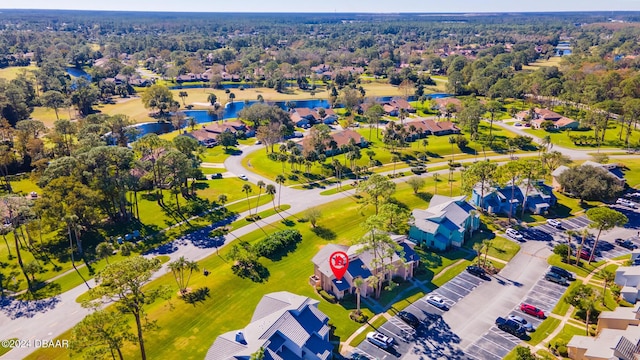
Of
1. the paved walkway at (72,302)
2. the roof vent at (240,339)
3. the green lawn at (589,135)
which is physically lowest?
the paved walkway at (72,302)

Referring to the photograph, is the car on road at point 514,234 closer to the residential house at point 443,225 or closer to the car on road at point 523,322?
the residential house at point 443,225

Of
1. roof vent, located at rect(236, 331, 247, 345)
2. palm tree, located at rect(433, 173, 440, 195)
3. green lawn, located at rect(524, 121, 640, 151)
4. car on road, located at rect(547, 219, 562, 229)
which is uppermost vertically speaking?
green lawn, located at rect(524, 121, 640, 151)

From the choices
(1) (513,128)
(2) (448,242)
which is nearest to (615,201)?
(2) (448,242)

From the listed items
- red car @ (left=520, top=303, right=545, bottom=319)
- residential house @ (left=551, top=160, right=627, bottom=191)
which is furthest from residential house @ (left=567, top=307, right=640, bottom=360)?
residential house @ (left=551, top=160, right=627, bottom=191)

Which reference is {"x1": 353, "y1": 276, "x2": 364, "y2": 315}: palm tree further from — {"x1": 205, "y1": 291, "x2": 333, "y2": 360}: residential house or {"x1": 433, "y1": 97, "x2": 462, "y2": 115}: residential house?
{"x1": 433, "y1": 97, "x2": 462, "y2": 115}: residential house

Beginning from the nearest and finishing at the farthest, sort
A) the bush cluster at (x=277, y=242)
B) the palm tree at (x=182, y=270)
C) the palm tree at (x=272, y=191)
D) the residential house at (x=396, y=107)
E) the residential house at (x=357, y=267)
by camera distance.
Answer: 1. the palm tree at (x=182, y=270)
2. the residential house at (x=357, y=267)
3. the bush cluster at (x=277, y=242)
4. the palm tree at (x=272, y=191)
5. the residential house at (x=396, y=107)

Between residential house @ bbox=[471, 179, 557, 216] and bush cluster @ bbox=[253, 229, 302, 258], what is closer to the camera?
bush cluster @ bbox=[253, 229, 302, 258]

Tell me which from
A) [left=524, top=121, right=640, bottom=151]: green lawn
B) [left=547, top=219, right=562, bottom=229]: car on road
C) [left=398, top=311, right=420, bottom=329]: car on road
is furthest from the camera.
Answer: [left=524, top=121, right=640, bottom=151]: green lawn

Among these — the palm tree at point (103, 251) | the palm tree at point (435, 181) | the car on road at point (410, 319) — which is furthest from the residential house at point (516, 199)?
the palm tree at point (103, 251)
